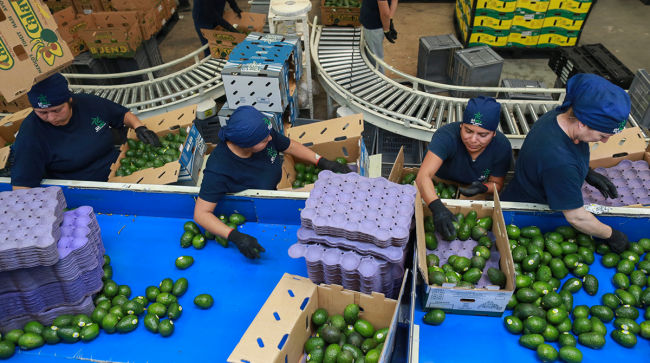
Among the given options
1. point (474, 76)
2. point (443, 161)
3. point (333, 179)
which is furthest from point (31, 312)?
point (474, 76)

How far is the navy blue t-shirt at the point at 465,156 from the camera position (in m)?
3.47

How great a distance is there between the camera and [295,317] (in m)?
2.44

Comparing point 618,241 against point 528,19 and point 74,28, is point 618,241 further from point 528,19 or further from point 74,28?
point 74,28

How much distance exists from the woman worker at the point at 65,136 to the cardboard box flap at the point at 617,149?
15.7ft

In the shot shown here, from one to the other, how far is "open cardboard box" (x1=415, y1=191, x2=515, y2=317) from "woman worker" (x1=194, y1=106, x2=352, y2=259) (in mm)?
1288

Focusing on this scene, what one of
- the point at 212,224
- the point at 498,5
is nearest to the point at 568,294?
the point at 212,224

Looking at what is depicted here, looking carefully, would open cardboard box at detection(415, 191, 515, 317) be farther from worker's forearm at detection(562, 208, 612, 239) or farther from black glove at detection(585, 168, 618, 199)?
black glove at detection(585, 168, 618, 199)

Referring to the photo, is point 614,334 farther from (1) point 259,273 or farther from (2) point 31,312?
(2) point 31,312

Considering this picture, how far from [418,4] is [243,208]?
10681 millimetres

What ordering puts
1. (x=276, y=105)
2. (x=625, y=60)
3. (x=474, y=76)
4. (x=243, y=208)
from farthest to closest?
(x=625, y=60), (x=474, y=76), (x=276, y=105), (x=243, y=208)

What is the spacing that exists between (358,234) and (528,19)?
8369 millimetres

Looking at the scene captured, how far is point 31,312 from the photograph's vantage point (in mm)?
2756

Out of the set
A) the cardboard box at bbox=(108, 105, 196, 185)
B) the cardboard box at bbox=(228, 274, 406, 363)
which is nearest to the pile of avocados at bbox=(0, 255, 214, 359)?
the cardboard box at bbox=(228, 274, 406, 363)

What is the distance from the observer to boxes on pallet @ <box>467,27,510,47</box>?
29.0ft
